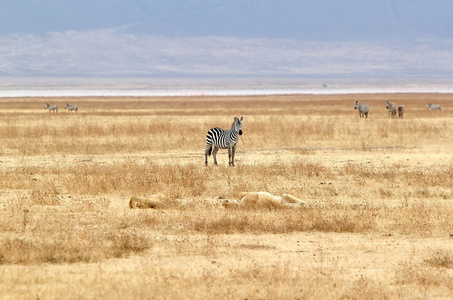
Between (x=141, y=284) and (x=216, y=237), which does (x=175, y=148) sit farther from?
(x=141, y=284)

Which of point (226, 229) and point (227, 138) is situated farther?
point (227, 138)

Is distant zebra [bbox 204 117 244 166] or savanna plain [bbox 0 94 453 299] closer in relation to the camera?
savanna plain [bbox 0 94 453 299]

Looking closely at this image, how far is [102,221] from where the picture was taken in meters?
12.0

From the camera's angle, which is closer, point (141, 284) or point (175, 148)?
point (141, 284)

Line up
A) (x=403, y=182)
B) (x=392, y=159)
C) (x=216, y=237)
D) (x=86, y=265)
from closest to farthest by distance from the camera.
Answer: (x=86, y=265) < (x=216, y=237) < (x=403, y=182) < (x=392, y=159)

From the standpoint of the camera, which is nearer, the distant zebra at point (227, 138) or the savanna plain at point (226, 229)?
the savanna plain at point (226, 229)

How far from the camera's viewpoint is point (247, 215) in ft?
39.9

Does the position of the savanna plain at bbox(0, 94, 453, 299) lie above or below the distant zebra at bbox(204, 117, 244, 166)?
below

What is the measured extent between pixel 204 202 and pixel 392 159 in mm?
8498

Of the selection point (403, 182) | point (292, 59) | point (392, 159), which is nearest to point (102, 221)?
point (403, 182)

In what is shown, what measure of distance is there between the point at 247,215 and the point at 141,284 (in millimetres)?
3972

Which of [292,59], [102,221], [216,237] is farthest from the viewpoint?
[292,59]

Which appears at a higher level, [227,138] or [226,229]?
[227,138]

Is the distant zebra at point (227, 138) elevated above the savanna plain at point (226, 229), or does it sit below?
above
